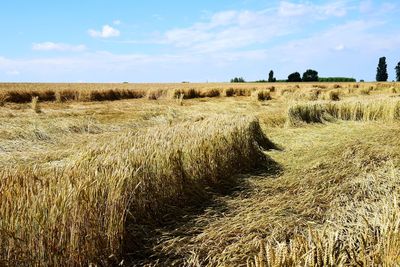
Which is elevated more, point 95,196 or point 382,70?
point 382,70

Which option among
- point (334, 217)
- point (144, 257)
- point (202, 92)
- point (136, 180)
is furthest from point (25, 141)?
point (202, 92)

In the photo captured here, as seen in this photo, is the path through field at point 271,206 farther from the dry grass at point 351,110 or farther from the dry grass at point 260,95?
the dry grass at point 260,95

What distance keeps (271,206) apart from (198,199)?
95cm

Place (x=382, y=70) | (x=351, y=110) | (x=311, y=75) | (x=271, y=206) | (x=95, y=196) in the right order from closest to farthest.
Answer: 1. (x=95, y=196)
2. (x=271, y=206)
3. (x=351, y=110)
4. (x=382, y=70)
5. (x=311, y=75)

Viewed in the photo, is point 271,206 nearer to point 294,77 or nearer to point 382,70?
point 294,77

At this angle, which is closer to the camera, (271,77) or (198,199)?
(198,199)

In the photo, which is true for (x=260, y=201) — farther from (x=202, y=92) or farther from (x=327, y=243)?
(x=202, y=92)

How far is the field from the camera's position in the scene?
341cm

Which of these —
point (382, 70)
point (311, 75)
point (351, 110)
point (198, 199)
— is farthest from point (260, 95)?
point (382, 70)

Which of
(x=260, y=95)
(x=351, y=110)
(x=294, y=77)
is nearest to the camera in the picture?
(x=351, y=110)

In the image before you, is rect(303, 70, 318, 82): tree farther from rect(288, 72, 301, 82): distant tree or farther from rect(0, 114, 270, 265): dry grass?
rect(0, 114, 270, 265): dry grass

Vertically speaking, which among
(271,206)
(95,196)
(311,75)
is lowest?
(271,206)

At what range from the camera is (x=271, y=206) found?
5629mm

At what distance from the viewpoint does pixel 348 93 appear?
26703 millimetres
